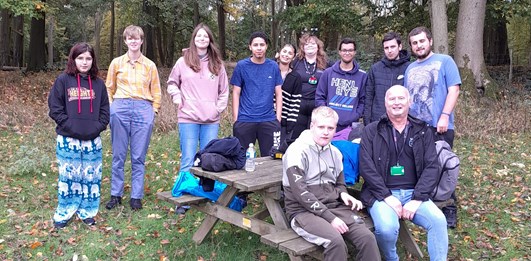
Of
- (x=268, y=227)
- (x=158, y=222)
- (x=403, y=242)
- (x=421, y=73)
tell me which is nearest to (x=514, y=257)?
(x=403, y=242)

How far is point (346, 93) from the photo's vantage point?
571 cm

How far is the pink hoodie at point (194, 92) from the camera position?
5562 millimetres

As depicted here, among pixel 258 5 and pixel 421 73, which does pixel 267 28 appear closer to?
pixel 258 5

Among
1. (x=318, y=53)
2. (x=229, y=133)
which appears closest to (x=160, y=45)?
(x=229, y=133)

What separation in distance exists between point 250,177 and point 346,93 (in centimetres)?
178

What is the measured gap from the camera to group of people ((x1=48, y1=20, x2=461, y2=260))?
416cm

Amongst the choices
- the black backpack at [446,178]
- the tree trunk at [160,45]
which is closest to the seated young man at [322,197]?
the black backpack at [446,178]

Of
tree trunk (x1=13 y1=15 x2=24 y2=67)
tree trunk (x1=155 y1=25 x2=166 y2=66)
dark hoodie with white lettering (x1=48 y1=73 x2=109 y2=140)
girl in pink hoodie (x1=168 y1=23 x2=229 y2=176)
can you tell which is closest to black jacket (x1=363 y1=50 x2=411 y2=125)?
girl in pink hoodie (x1=168 y1=23 x2=229 y2=176)

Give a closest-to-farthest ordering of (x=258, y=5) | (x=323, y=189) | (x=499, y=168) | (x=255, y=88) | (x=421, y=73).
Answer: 1. (x=323, y=189)
2. (x=421, y=73)
3. (x=255, y=88)
4. (x=499, y=168)
5. (x=258, y=5)

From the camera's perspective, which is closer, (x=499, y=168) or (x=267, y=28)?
(x=499, y=168)

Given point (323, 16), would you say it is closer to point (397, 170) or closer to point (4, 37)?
point (397, 170)

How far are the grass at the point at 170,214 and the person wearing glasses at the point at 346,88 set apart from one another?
4.81 ft

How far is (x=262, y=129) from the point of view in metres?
5.84

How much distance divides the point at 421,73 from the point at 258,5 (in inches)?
1069
